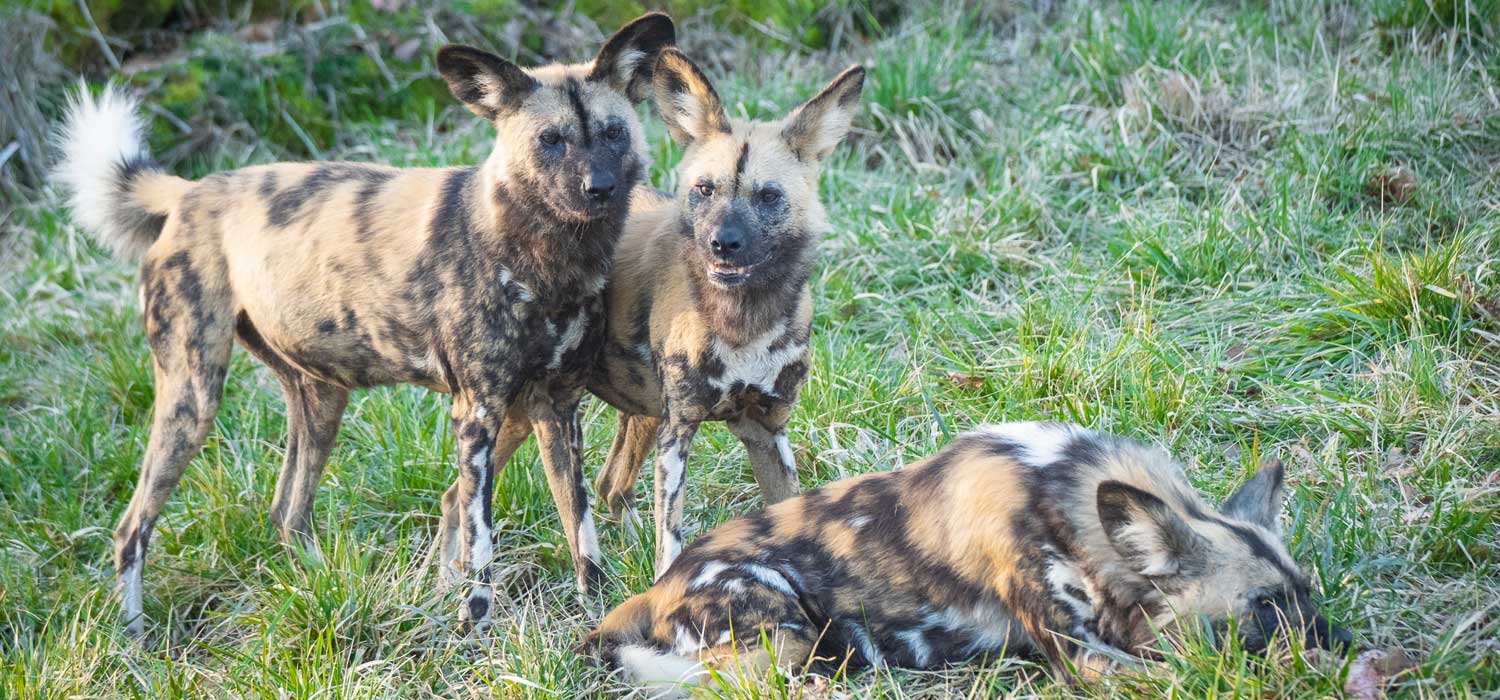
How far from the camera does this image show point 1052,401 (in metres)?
3.98

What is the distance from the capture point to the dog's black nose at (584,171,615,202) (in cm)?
344

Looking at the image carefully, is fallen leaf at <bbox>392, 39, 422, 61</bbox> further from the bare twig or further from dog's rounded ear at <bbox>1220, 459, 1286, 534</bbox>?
dog's rounded ear at <bbox>1220, 459, 1286, 534</bbox>

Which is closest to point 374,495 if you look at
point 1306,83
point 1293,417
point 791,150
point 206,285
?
point 206,285

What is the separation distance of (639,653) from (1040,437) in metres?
1.05

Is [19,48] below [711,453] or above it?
above

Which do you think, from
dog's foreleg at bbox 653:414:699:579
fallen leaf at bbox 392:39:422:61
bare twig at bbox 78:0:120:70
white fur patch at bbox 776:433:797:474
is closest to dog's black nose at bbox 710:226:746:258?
dog's foreleg at bbox 653:414:699:579

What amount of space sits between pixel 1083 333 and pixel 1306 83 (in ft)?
6.88

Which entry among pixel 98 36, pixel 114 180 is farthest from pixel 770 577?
pixel 98 36

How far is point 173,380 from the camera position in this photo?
397 centimetres

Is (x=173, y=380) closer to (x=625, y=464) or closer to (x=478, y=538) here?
(x=478, y=538)

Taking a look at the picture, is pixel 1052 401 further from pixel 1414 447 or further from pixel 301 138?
pixel 301 138

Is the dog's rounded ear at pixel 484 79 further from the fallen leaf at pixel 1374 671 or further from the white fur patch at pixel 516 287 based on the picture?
the fallen leaf at pixel 1374 671

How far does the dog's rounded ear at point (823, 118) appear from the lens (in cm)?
354

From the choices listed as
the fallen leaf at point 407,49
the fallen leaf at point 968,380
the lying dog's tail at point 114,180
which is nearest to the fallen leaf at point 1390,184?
the fallen leaf at point 968,380
